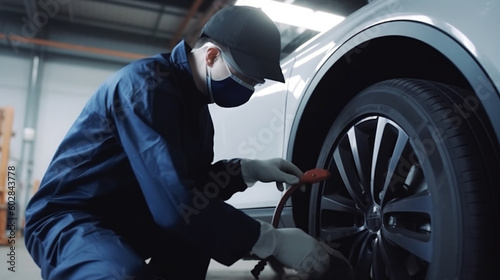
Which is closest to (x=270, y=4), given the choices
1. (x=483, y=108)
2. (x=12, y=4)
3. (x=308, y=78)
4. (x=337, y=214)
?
(x=308, y=78)

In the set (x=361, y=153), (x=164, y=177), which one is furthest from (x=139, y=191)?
(x=361, y=153)

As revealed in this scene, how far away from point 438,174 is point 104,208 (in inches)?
34.1

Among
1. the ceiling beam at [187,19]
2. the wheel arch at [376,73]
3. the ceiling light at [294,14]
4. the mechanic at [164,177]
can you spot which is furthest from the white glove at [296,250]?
the ceiling beam at [187,19]

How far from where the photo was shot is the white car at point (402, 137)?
748mm

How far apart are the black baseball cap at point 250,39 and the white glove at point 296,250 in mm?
426

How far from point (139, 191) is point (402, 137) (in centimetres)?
75

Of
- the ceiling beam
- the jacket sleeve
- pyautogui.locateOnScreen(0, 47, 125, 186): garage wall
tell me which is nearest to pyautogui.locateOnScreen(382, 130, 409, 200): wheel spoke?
the jacket sleeve

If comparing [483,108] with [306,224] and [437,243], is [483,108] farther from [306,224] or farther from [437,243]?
[306,224]

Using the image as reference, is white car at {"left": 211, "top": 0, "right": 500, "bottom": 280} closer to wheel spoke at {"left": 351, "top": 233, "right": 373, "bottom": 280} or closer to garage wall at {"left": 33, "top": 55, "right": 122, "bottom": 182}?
wheel spoke at {"left": 351, "top": 233, "right": 373, "bottom": 280}

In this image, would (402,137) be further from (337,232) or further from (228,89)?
(228,89)

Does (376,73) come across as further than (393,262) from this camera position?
Yes

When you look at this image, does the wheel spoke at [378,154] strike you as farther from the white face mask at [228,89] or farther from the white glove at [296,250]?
the white face mask at [228,89]

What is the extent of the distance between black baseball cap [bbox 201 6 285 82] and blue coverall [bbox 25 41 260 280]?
136 mm

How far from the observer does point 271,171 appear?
124 cm
